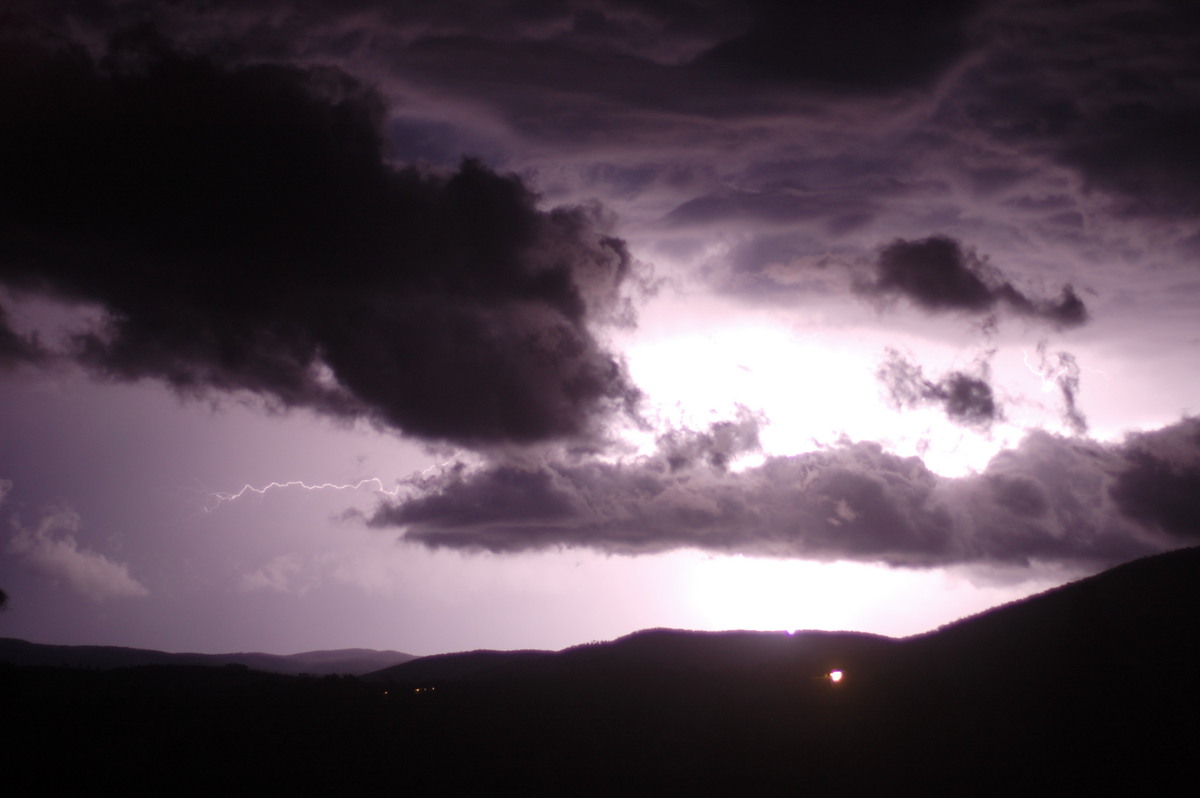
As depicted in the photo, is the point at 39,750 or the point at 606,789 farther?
the point at 39,750

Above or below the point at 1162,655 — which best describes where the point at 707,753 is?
below

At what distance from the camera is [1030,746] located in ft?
170

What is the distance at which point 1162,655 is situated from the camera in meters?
56.9

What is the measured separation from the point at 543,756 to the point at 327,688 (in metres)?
26.9

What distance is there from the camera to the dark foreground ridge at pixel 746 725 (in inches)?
2012

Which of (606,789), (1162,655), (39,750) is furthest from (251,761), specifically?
(1162,655)

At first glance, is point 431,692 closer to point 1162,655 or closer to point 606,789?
point 606,789

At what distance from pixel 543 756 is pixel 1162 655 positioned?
42212 millimetres

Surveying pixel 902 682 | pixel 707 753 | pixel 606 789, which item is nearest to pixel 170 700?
pixel 606 789

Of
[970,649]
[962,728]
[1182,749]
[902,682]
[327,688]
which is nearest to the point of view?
[1182,749]

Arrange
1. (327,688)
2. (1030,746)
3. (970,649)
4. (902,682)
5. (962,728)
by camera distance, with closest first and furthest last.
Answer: (1030,746), (962,728), (902,682), (970,649), (327,688)

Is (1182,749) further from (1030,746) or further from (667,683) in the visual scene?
(667,683)

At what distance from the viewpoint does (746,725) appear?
61375mm

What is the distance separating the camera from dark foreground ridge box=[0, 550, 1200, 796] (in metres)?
51.1
